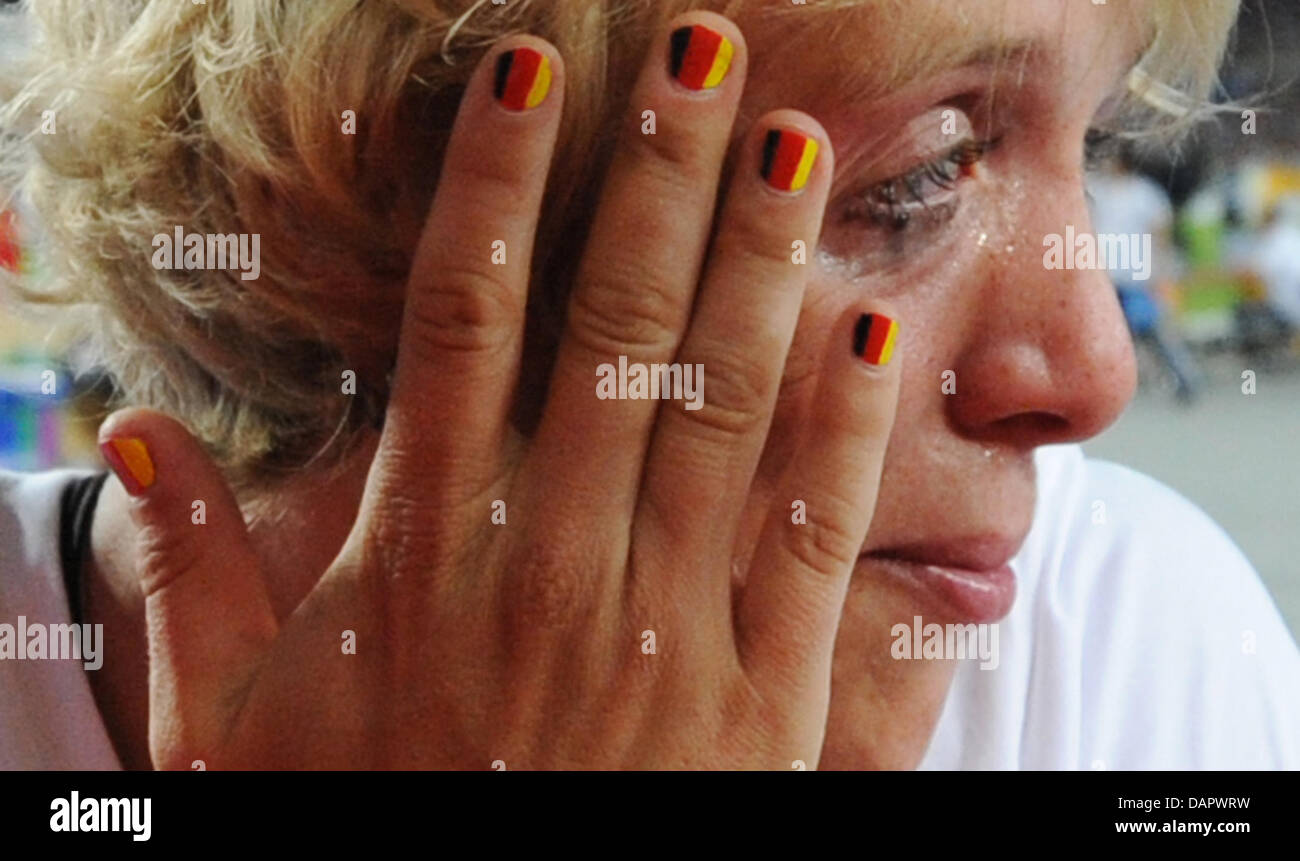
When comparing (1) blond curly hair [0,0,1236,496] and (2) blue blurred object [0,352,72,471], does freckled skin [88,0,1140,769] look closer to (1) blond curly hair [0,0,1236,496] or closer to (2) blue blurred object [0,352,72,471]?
(1) blond curly hair [0,0,1236,496]

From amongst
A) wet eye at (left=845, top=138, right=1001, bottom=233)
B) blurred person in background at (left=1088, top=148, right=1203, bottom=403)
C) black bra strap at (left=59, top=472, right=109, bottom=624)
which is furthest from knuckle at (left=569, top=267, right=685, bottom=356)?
black bra strap at (left=59, top=472, right=109, bottom=624)

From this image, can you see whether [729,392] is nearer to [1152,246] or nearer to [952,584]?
[952,584]

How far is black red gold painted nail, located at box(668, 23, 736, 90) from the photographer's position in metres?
0.56

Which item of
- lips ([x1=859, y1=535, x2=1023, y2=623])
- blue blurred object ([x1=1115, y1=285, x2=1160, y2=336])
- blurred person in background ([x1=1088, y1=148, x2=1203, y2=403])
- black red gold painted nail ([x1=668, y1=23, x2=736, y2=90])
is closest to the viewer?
black red gold painted nail ([x1=668, y1=23, x2=736, y2=90])

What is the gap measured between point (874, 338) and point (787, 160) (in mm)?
80

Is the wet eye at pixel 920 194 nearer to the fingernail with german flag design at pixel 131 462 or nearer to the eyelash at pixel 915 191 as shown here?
the eyelash at pixel 915 191

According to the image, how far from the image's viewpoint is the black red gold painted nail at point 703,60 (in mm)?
556

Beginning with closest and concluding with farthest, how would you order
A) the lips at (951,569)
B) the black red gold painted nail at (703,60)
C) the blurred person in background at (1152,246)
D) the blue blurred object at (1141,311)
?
the black red gold painted nail at (703,60), the lips at (951,569), the blurred person in background at (1152,246), the blue blurred object at (1141,311)

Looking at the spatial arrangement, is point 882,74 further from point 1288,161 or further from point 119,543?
point 1288,161

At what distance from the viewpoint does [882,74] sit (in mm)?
610

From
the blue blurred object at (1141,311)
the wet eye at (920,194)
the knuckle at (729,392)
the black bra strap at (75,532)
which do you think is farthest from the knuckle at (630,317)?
the blue blurred object at (1141,311)

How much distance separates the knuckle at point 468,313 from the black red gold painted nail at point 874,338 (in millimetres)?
135

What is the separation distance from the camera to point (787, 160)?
1.83 feet
